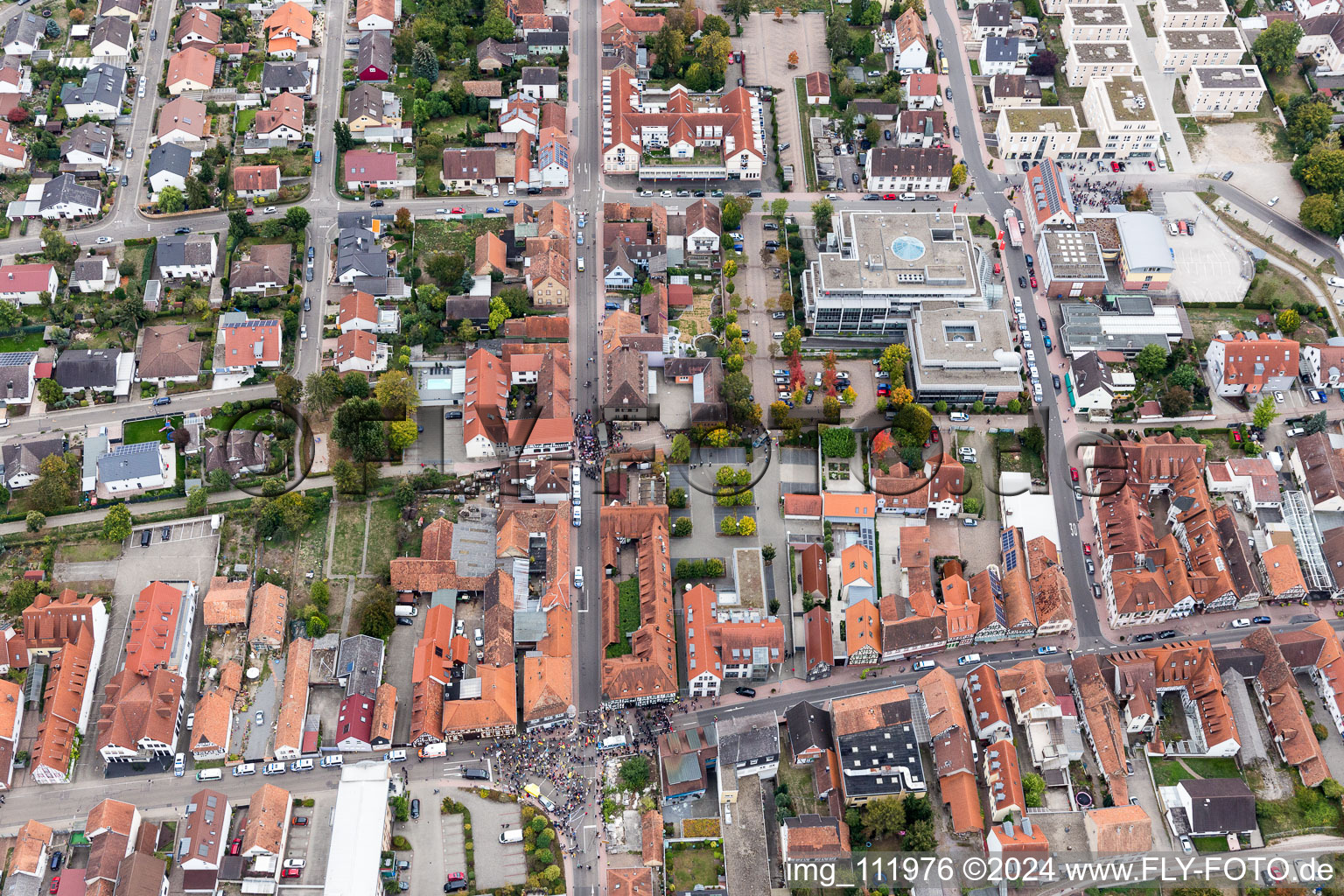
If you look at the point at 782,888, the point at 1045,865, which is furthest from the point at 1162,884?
the point at 782,888

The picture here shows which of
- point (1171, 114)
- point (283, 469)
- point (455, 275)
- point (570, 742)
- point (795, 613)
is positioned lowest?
point (570, 742)

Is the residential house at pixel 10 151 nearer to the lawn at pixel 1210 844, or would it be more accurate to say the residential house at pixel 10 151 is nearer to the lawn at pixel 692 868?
the lawn at pixel 692 868

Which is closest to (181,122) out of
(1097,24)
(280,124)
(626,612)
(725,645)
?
(280,124)

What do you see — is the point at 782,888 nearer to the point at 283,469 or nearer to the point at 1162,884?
the point at 1162,884

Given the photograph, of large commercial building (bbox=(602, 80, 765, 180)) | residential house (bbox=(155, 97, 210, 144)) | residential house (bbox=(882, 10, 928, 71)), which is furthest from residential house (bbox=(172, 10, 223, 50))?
residential house (bbox=(882, 10, 928, 71))

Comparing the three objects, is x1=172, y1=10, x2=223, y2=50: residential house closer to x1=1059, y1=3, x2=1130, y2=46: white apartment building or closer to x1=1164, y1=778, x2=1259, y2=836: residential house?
x1=1059, y1=3, x2=1130, y2=46: white apartment building

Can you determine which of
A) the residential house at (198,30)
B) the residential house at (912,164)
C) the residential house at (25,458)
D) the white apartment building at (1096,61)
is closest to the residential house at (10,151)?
the residential house at (198,30)
